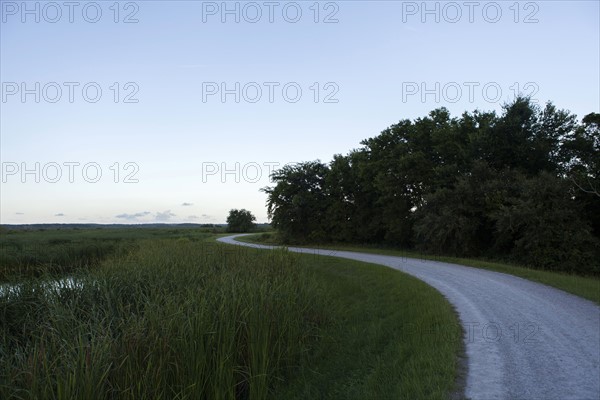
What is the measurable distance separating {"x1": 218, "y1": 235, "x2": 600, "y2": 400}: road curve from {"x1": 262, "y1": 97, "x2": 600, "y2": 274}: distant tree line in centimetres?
1020

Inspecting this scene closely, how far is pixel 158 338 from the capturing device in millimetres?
6684

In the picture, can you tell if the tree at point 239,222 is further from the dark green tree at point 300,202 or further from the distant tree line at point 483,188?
the distant tree line at point 483,188

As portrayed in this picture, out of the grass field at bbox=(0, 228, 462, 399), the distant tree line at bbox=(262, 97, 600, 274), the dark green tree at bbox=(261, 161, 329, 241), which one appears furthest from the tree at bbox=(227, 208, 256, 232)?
the grass field at bbox=(0, 228, 462, 399)

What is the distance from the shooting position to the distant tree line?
70.2ft

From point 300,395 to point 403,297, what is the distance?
20.2 ft

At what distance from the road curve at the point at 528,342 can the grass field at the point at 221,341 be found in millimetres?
467

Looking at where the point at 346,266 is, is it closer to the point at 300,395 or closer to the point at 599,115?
the point at 300,395

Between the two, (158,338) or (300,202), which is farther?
(300,202)

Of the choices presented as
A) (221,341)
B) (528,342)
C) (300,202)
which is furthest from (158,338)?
(300,202)

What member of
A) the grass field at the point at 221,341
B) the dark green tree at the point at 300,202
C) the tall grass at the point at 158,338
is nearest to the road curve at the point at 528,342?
the grass field at the point at 221,341

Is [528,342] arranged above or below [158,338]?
below

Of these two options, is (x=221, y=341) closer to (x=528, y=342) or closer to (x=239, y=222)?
(x=528, y=342)

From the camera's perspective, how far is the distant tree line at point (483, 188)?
70.2 feet

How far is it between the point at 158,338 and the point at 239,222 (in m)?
102
